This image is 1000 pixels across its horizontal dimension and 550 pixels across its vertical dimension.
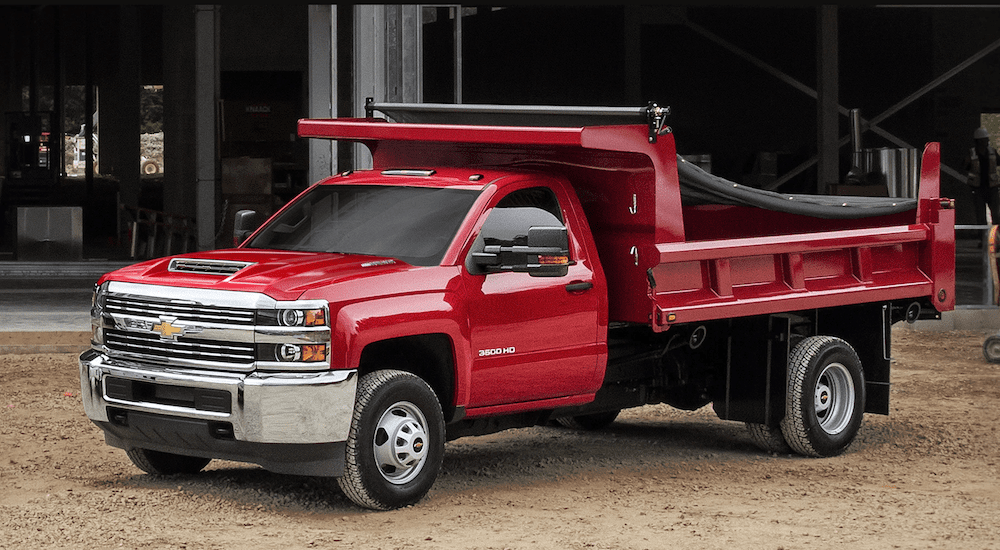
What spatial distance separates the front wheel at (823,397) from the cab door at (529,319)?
1.71 meters

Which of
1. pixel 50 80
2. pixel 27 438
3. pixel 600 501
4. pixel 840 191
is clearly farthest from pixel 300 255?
pixel 50 80

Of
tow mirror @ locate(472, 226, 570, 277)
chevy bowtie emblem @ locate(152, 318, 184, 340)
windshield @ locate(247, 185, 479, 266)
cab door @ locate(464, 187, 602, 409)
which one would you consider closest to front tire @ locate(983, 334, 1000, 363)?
cab door @ locate(464, 187, 602, 409)

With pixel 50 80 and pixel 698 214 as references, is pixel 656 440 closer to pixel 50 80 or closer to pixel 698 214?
pixel 698 214

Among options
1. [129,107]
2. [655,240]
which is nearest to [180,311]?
[655,240]

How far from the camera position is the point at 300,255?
7949 mm

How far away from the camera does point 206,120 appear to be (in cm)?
2672

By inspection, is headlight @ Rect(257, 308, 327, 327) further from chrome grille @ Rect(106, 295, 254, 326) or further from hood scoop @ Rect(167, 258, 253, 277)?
hood scoop @ Rect(167, 258, 253, 277)

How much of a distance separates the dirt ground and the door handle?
1182mm

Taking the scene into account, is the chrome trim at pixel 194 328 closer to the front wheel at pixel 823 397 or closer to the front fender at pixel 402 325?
the front fender at pixel 402 325

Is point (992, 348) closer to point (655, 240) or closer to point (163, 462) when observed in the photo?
point (655, 240)

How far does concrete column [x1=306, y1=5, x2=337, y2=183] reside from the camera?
57.1 ft

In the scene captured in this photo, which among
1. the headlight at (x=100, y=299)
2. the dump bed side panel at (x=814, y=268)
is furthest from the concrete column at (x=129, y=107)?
the headlight at (x=100, y=299)

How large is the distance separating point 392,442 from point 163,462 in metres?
1.65

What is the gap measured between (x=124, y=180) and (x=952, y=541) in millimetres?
33458
